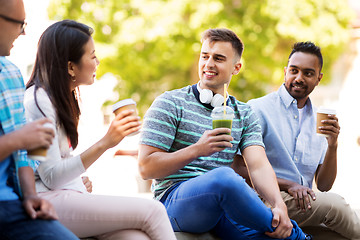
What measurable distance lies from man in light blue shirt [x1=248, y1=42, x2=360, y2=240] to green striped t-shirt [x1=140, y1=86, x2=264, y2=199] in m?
0.51

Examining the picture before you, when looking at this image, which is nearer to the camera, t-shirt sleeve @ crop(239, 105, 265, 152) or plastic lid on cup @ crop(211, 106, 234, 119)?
Result: plastic lid on cup @ crop(211, 106, 234, 119)

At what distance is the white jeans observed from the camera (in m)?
2.21

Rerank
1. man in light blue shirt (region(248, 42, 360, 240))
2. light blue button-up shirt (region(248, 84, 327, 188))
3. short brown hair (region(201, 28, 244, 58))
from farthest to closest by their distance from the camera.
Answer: light blue button-up shirt (region(248, 84, 327, 188)), man in light blue shirt (region(248, 42, 360, 240)), short brown hair (region(201, 28, 244, 58))

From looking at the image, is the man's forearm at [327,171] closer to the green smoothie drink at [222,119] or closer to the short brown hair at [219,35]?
the short brown hair at [219,35]

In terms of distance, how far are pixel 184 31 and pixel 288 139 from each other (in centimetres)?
914

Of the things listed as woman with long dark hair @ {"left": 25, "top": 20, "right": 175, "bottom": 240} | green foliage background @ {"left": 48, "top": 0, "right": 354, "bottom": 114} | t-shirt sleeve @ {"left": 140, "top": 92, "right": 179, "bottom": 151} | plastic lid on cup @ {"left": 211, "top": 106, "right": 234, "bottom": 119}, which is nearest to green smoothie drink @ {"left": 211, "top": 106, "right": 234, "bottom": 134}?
plastic lid on cup @ {"left": 211, "top": 106, "right": 234, "bottom": 119}

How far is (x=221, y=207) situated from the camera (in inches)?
104

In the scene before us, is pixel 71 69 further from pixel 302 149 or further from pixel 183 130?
pixel 302 149

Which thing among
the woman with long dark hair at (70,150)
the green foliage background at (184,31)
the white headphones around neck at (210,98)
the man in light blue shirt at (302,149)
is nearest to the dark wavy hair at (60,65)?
the woman with long dark hair at (70,150)

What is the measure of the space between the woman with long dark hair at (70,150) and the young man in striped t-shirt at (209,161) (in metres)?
0.40

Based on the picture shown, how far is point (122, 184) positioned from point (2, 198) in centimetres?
788

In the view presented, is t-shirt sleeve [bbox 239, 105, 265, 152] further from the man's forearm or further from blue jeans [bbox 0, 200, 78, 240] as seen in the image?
blue jeans [bbox 0, 200, 78, 240]

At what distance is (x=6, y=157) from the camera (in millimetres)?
1876

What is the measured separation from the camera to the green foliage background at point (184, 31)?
1244 centimetres
